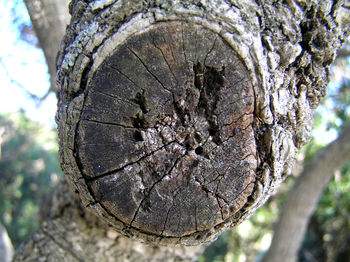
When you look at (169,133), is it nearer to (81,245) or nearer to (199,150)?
(199,150)

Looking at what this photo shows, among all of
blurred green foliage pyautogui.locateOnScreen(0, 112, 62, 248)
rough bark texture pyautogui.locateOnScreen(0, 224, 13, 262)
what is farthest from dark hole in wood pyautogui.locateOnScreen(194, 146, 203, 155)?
blurred green foliage pyautogui.locateOnScreen(0, 112, 62, 248)

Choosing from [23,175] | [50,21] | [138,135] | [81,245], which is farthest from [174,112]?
[23,175]

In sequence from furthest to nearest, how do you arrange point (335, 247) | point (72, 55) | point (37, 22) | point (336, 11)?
point (335, 247), point (37, 22), point (336, 11), point (72, 55)

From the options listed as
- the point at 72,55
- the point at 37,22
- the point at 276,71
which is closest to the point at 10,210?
the point at 37,22

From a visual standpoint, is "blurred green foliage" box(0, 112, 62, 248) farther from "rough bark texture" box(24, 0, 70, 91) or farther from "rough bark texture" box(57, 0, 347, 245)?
"rough bark texture" box(57, 0, 347, 245)

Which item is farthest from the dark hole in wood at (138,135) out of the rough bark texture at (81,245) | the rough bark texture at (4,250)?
the rough bark texture at (4,250)

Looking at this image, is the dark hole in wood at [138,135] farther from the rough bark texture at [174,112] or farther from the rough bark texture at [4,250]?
the rough bark texture at [4,250]

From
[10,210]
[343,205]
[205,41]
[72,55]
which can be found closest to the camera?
[205,41]

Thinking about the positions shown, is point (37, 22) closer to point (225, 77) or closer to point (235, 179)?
point (225, 77)
